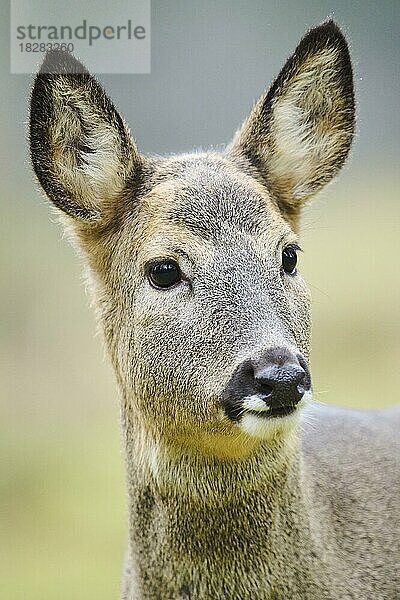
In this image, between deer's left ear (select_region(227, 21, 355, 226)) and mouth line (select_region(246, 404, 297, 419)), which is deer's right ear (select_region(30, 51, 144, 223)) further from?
mouth line (select_region(246, 404, 297, 419))

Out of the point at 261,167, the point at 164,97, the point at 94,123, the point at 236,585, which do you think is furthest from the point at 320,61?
the point at 164,97

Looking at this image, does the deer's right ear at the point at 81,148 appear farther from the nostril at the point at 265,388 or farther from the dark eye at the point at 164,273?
the nostril at the point at 265,388

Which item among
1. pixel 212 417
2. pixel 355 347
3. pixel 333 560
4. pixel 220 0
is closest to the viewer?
pixel 212 417

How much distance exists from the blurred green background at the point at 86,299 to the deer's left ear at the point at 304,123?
3.17 m

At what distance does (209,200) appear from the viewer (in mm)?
5230

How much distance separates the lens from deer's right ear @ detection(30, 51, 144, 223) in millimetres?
5371

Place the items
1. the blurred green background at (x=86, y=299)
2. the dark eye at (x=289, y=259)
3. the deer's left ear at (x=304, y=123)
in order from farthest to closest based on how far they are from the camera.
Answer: the blurred green background at (x=86, y=299) → the deer's left ear at (x=304, y=123) → the dark eye at (x=289, y=259)

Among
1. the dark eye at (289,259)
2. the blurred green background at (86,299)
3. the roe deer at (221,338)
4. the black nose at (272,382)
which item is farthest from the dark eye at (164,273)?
the blurred green background at (86,299)

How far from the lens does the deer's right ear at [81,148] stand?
5371 millimetres

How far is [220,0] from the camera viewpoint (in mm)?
10062

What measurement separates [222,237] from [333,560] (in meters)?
1.23

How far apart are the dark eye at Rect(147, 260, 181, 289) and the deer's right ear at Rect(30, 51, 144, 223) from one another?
1.41ft

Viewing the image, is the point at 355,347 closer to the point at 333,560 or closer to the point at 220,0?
the point at 220,0

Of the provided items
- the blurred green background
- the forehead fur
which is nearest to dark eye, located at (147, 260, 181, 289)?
the forehead fur
